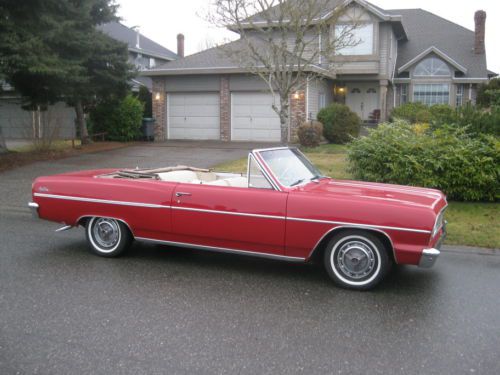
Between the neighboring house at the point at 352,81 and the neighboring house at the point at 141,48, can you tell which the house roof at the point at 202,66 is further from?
the neighboring house at the point at 141,48

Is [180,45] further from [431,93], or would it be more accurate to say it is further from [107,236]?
[107,236]

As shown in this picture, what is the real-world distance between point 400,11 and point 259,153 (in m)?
33.2

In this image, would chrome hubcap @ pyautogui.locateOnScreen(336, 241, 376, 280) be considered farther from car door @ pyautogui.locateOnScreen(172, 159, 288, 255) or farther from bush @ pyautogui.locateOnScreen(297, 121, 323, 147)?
bush @ pyautogui.locateOnScreen(297, 121, 323, 147)

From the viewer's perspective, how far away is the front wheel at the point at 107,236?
645 cm

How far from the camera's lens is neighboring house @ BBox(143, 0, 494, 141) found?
2286cm

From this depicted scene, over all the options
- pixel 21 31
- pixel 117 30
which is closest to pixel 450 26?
pixel 117 30

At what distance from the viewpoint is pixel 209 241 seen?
19.6 ft

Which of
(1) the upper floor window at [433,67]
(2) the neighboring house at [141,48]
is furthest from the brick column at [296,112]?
(2) the neighboring house at [141,48]

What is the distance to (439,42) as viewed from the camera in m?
33.0

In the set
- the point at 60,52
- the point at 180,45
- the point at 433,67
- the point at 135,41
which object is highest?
the point at 180,45

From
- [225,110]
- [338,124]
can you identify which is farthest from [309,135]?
[225,110]

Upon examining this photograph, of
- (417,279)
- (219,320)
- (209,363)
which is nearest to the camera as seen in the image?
(209,363)

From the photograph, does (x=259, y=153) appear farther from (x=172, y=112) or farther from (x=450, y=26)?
(x=450, y=26)

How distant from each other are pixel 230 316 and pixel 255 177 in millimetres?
1719
